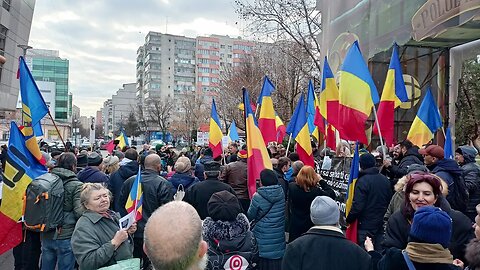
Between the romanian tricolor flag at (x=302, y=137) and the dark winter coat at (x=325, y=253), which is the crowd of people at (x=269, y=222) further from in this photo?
the romanian tricolor flag at (x=302, y=137)

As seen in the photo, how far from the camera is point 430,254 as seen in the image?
2541 millimetres

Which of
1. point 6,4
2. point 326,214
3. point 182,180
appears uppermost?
point 6,4

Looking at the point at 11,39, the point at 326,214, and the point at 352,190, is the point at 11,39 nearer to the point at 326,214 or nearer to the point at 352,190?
the point at 352,190

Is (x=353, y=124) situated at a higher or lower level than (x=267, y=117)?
lower

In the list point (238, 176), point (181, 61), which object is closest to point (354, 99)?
point (238, 176)

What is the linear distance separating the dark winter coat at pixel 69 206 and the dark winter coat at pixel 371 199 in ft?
11.2

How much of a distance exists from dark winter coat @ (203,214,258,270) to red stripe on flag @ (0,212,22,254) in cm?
304

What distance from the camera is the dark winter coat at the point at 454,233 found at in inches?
136

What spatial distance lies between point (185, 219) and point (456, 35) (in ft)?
39.9

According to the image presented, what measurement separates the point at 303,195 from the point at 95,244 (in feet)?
10.1

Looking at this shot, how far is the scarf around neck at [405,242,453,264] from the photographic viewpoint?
8.33 feet

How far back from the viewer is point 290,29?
2052cm

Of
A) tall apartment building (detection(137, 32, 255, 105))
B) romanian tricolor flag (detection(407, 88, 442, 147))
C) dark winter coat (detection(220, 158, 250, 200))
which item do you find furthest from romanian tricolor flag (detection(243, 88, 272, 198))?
tall apartment building (detection(137, 32, 255, 105))

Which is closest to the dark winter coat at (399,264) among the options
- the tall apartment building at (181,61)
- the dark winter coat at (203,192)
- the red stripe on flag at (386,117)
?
the dark winter coat at (203,192)
